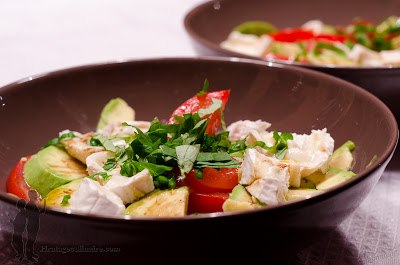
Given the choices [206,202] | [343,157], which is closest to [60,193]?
[206,202]

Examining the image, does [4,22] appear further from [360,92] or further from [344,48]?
[360,92]

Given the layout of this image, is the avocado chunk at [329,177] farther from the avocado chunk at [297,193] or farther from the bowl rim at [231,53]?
the bowl rim at [231,53]

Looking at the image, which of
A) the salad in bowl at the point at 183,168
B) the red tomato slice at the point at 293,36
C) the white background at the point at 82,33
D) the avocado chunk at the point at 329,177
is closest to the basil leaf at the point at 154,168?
the salad in bowl at the point at 183,168

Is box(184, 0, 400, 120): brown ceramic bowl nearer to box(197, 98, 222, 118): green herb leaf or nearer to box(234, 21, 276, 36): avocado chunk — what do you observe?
box(234, 21, 276, 36): avocado chunk

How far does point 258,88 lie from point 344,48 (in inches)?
32.3

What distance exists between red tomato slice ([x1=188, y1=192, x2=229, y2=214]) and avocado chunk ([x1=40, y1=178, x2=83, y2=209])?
0.26 meters

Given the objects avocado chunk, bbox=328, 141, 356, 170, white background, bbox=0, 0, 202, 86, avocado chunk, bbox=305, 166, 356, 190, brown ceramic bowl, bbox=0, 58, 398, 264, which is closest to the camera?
brown ceramic bowl, bbox=0, 58, 398, 264

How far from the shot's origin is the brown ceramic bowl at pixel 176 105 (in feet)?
2.76

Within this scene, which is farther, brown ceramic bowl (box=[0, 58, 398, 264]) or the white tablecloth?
the white tablecloth

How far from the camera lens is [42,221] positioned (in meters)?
0.87

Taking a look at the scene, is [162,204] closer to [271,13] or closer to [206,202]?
[206,202]

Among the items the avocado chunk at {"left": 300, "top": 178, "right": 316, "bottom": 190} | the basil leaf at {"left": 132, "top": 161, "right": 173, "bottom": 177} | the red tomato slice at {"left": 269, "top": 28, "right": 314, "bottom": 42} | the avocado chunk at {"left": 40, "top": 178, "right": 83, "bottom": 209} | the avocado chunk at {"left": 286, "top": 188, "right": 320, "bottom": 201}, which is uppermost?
the basil leaf at {"left": 132, "top": 161, "right": 173, "bottom": 177}

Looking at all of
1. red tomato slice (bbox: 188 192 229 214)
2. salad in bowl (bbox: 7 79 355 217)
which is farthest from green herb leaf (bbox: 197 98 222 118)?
red tomato slice (bbox: 188 192 229 214)

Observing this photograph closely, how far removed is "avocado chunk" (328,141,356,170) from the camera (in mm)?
1292
